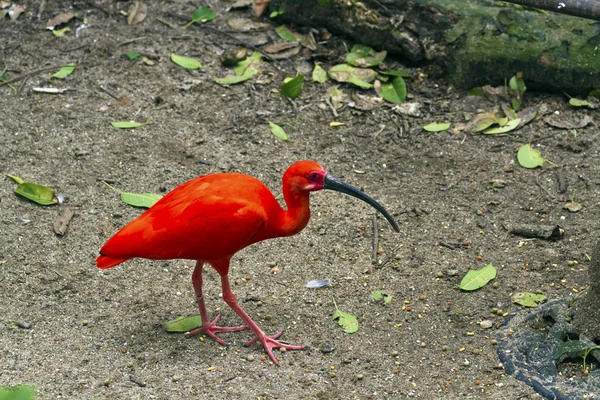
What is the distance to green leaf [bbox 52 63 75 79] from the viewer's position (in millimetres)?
6520

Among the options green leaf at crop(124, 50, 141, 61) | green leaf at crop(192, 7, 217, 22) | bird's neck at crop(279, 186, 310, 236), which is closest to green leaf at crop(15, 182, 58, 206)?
green leaf at crop(124, 50, 141, 61)

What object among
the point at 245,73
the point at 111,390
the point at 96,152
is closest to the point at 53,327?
the point at 111,390

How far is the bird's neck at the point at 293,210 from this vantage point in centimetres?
412

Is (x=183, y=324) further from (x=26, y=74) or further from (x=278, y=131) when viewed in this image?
(x=26, y=74)

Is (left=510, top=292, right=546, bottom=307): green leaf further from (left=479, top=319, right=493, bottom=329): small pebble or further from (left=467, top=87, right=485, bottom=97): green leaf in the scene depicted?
(left=467, top=87, right=485, bottom=97): green leaf

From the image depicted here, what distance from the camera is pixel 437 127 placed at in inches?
237

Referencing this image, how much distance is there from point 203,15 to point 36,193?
→ 2.51 metres

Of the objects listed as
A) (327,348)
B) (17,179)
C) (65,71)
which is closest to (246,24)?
(65,71)

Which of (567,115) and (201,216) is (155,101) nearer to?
(201,216)

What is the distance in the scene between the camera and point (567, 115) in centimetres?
600

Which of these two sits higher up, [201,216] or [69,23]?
[201,216]

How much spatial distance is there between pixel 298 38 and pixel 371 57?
70cm

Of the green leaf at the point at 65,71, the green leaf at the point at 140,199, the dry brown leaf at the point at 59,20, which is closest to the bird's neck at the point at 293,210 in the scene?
the green leaf at the point at 140,199

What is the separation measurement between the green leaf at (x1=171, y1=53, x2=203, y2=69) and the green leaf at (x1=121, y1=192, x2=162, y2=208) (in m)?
1.61
